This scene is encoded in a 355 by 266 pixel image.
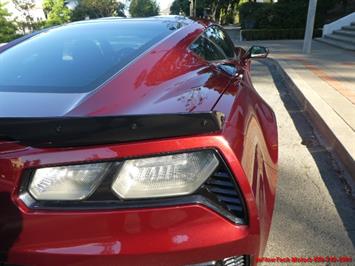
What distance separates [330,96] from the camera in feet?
21.5

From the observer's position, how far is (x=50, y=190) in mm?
1537

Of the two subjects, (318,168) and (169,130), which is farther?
(318,168)

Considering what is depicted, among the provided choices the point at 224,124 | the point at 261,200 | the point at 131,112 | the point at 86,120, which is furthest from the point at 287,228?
the point at 86,120

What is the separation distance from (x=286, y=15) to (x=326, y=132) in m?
22.5

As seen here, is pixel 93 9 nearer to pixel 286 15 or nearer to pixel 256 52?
pixel 286 15

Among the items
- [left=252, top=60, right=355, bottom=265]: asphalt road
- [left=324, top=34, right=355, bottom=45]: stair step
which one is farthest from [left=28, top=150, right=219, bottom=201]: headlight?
[left=324, top=34, right=355, bottom=45]: stair step

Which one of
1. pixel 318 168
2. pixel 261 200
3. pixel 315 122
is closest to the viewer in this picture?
pixel 261 200

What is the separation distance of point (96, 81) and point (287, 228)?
1.71m

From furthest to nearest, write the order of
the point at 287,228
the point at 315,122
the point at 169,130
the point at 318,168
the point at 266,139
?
the point at 315,122 → the point at 318,168 → the point at 287,228 → the point at 266,139 → the point at 169,130

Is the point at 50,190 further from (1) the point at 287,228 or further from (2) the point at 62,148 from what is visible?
(1) the point at 287,228

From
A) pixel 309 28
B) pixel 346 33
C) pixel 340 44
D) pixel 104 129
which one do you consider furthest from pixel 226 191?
pixel 346 33

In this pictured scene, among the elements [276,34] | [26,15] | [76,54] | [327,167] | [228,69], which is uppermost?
[76,54]

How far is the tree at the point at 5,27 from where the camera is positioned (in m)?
30.8

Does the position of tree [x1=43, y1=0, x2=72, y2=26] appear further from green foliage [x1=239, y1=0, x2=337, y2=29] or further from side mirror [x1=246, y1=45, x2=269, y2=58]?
side mirror [x1=246, y1=45, x2=269, y2=58]
